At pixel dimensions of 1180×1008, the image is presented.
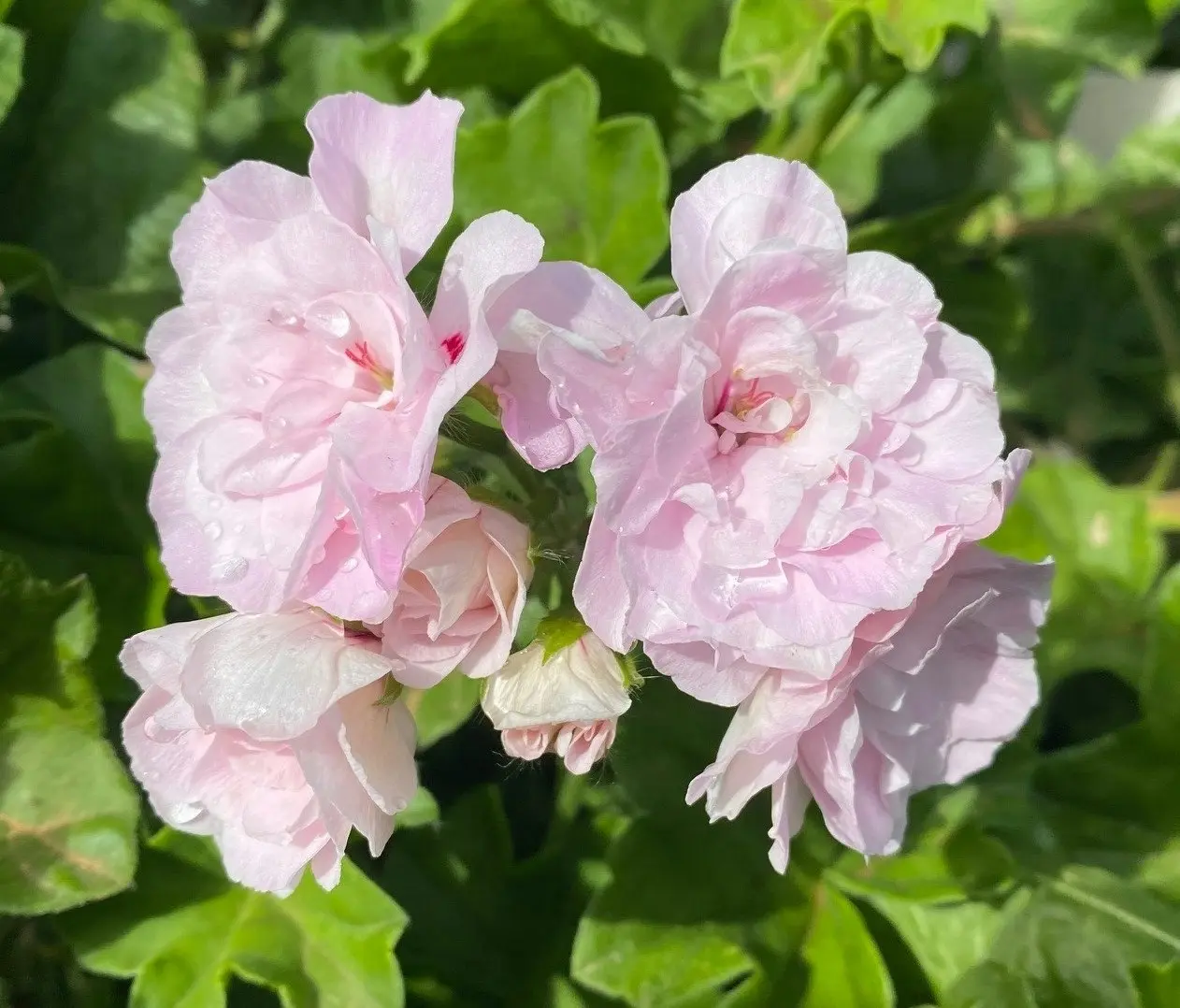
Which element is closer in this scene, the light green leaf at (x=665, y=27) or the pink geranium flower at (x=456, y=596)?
the pink geranium flower at (x=456, y=596)

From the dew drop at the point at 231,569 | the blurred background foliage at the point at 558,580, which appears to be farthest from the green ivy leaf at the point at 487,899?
the dew drop at the point at 231,569

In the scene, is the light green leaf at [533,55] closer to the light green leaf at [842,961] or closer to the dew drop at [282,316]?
the dew drop at [282,316]

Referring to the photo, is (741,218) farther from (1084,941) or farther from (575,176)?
(1084,941)

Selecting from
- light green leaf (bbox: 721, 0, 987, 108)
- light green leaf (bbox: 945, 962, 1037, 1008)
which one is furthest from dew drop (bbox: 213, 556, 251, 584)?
light green leaf (bbox: 945, 962, 1037, 1008)

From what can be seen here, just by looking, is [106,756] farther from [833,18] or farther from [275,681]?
[833,18]

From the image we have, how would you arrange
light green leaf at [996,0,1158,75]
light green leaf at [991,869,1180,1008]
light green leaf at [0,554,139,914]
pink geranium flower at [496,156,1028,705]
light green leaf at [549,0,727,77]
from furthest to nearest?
light green leaf at [996,0,1158,75] → light green leaf at [549,0,727,77] → light green leaf at [991,869,1180,1008] → light green leaf at [0,554,139,914] → pink geranium flower at [496,156,1028,705]

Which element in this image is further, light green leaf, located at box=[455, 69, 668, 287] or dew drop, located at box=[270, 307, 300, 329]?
light green leaf, located at box=[455, 69, 668, 287]

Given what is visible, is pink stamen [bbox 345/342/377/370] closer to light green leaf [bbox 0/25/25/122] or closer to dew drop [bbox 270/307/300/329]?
dew drop [bbox 270/307/300/329]
